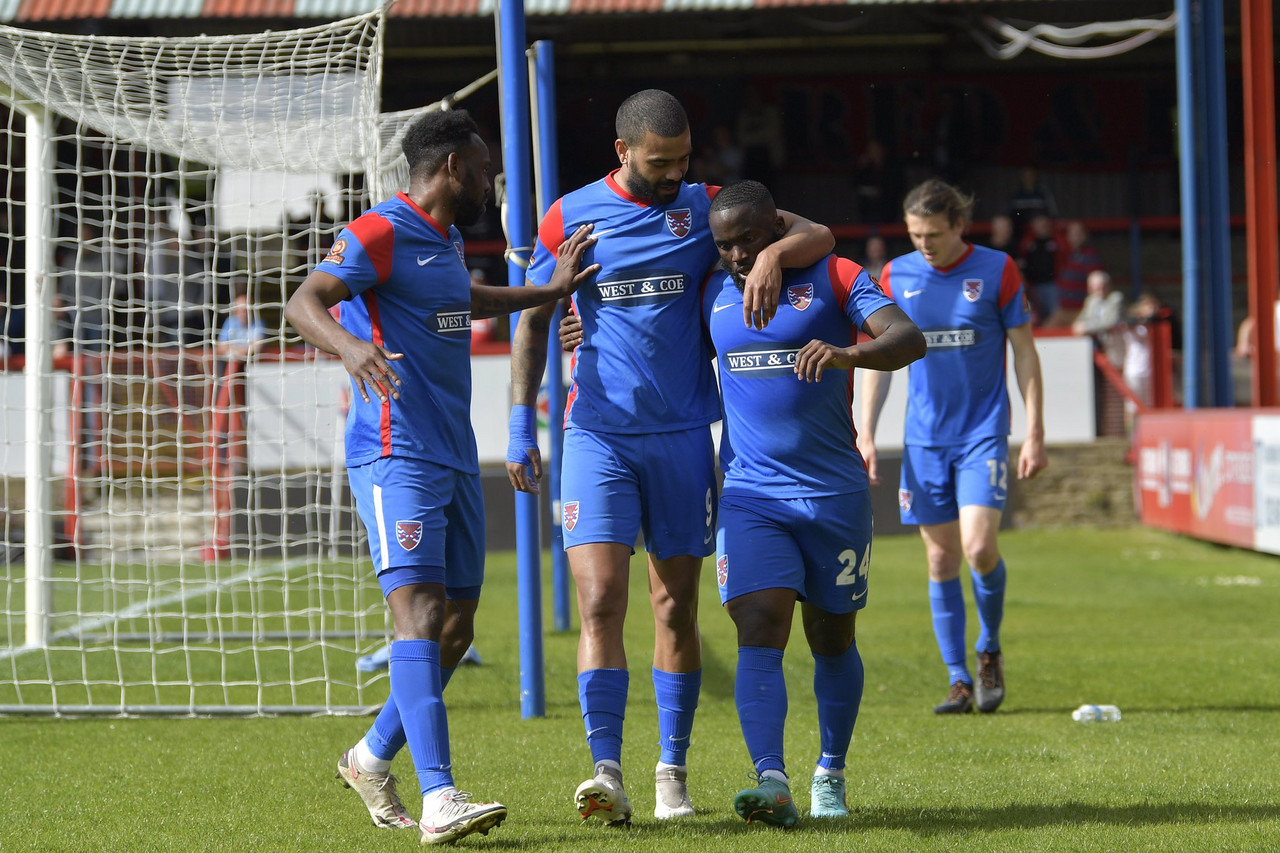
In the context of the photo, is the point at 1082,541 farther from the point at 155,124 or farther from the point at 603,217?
the point at 603,217

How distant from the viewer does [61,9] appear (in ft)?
62.0

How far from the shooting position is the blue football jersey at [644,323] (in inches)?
175

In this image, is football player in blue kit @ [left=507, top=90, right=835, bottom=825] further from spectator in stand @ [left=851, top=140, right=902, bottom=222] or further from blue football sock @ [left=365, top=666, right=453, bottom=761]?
spectator in stand @ [left=851, top=140, right=902, bottom=222]

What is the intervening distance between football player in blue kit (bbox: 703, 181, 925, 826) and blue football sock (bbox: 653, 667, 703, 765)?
0.23m

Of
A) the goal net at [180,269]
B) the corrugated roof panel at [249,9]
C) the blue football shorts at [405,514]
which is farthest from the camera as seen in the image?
the corrugated roof panel at [249,9]

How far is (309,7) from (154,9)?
7.02 ft

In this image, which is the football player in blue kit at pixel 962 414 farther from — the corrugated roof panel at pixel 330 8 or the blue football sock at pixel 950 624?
the corrugated roof panel at pixel 330 8

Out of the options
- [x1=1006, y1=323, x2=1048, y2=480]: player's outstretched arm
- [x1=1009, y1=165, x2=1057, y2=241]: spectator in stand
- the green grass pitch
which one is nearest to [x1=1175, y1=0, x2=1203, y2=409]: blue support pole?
[x1=1009, y1=165, x2=1057, y2=241]: spectator in stand

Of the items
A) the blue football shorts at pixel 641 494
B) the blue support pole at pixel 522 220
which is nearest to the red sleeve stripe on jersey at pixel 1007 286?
the blue support pole at pixel 522 220

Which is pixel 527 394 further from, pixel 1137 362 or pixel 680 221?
pixel 1137 362

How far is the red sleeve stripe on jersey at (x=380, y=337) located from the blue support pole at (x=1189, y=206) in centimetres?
1293

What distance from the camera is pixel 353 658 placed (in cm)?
850

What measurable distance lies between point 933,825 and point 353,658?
502 cm

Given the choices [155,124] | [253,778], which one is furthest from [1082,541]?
[253,778]
